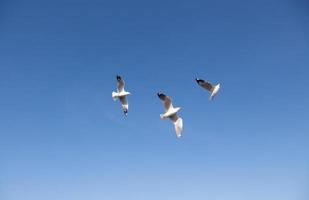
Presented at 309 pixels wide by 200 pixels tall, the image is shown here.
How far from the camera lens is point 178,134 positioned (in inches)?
1604

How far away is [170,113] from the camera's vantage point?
41000 millimetres

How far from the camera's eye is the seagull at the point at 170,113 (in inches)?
1596

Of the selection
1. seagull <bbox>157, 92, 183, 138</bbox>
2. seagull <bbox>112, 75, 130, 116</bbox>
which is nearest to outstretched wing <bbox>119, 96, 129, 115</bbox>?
seagull <bbox>112, 75, 130, 116</bbox>

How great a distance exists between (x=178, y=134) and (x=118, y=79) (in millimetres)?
6967

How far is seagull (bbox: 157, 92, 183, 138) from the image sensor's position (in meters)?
40.5

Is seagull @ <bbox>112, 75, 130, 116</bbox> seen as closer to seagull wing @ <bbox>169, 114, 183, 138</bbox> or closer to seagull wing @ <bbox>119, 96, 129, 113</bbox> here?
seagull wing @ <bbox>119, 96, 129, 113</bbox>

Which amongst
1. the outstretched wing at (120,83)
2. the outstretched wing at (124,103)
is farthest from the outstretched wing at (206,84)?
the outstretched wing at (124,103)

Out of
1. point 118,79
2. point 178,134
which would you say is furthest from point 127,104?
point 178,134

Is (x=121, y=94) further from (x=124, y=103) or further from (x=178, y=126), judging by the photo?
(x=178, y=126)

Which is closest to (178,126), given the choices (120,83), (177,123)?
(177,123)

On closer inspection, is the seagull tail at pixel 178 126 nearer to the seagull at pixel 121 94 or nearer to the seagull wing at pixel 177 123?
the seagull wing at pixel 177 123

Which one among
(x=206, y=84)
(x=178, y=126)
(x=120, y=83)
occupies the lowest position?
(x=178, y=126)

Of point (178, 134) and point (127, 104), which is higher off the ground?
point (127, 104)

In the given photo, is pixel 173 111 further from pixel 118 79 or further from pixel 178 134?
pixel 118 79
